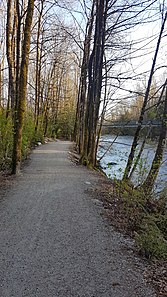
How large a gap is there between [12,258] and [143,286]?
1534mm

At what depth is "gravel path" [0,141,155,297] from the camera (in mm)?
3066

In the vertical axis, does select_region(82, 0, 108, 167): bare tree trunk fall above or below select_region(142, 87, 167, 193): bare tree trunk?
above

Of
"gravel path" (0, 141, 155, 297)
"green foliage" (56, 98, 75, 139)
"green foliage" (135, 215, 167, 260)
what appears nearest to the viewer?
"gravel path" (0, 141, 155, 297)

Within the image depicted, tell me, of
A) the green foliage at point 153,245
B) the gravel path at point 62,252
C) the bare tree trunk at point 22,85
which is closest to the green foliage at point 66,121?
the bare tree trunk at point 22,85

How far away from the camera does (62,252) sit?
388 cm

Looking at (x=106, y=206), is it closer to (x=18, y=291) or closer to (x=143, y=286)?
(x=143, y=286)

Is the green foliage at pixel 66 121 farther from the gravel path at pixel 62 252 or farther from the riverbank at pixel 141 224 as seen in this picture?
the gravel path at pixel 62 252

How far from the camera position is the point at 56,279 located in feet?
10.5

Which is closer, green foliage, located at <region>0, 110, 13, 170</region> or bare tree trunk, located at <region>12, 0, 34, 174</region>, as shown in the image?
bare tree trunk, located at <region>12, 0, 34, 174</region>

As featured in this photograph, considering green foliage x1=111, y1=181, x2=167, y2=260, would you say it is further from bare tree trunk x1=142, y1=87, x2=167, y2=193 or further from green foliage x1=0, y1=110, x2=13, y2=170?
green foliage x1=0, y1=110, x2=13, y2=170

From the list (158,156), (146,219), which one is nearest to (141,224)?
(146,219)

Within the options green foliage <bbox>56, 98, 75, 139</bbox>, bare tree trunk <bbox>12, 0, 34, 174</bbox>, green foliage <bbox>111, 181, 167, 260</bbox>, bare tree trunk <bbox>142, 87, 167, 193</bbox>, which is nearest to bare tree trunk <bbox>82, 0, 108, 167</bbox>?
bare tree trunk <bbox>12, 0, 34, 174</bbox>

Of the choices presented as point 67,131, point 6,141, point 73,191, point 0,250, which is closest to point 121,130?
point 6,141

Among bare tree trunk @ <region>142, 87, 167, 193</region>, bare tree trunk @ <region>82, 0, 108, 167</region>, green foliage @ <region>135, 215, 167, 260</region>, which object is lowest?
green foliage @ <region>135, 215, 167, 260</region>
